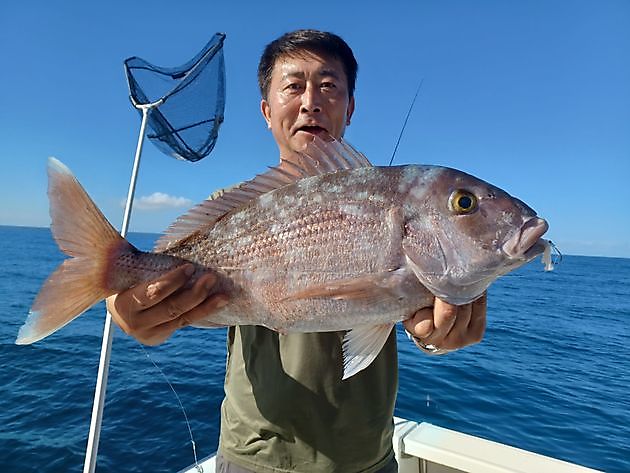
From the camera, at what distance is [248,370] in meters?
2.51

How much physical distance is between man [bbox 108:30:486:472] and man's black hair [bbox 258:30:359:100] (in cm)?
116

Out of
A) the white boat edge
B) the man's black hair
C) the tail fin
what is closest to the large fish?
the tail fin

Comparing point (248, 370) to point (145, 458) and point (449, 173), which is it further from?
point (145, 458)

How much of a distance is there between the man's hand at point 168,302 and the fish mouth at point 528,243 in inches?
51.3

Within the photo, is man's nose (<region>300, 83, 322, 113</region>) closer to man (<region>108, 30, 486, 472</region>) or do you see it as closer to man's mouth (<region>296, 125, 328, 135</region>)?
man's mouth (<region>296, 125, 328, 135</region>)

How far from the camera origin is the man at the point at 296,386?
6.54ft

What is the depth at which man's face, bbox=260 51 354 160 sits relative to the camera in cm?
288

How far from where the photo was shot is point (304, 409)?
7.71ft

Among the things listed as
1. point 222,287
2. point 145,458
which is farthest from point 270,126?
point 145,458

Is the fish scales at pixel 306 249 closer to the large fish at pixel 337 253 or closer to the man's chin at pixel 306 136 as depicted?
the large fish at pixel 337 253

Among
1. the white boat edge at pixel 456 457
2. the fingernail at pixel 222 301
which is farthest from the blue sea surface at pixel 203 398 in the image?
the fingernail at pixel 222 301

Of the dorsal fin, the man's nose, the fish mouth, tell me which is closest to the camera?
the fish mouth

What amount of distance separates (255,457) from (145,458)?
5.86 metres

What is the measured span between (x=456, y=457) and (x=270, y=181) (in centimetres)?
353
